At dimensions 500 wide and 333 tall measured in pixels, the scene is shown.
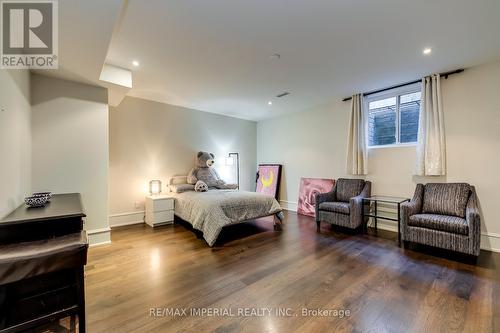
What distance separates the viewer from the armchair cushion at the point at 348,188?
13.6 ft

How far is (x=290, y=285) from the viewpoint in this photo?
215 centimetres

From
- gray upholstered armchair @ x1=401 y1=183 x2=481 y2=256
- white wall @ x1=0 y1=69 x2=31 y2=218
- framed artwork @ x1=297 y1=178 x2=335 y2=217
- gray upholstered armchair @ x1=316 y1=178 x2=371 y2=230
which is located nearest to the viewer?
white wall @ x1=0 y1=69 x2=31 y2=218

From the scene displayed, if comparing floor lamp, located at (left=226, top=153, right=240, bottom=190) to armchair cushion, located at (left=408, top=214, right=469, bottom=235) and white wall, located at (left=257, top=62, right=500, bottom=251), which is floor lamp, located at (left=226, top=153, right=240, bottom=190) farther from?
armchair cushion, located at (left=408, top=214, right=469, bottom=235)

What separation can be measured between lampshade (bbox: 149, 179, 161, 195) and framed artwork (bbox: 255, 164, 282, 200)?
2.80 m

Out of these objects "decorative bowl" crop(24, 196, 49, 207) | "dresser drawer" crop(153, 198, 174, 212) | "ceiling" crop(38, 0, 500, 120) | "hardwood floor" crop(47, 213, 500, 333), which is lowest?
"hardwood floor" crop(47, 213, 500, 333)

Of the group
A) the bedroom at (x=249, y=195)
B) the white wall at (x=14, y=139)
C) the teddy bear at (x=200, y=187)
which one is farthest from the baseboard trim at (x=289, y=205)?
the white wall at (x=14, y=139)

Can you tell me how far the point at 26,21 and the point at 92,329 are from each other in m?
2.53

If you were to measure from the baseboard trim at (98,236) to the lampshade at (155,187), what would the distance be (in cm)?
144

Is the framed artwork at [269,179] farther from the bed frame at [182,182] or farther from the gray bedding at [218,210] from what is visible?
the gray bedding at [218,210]

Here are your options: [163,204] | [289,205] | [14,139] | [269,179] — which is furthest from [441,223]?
[14,139]

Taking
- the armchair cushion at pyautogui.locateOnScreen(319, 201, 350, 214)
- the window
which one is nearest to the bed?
the armchair cushion at pyautogui.locateOnScreen(319, 201, 350, 214)

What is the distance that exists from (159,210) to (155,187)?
697mm

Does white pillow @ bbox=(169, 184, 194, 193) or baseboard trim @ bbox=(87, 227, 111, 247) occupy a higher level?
white pillow @ bbox=(169, 184, 194, 193)

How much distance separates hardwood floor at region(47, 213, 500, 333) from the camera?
1635mm
